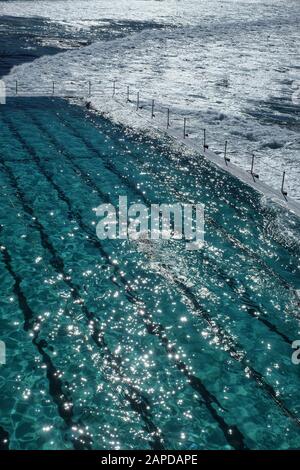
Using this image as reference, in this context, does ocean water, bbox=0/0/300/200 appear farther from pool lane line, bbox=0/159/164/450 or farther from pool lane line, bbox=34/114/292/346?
pool lane line, bbox=0/159/164/450

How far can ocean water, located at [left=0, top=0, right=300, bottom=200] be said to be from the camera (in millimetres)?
17359

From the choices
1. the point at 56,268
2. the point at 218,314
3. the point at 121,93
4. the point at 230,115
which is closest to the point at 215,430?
the point at 218,314

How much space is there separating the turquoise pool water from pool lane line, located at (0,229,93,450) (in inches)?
0.8

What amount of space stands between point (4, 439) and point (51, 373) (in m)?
1.23

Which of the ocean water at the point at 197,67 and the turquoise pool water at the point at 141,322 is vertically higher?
the ocean water at the point at 197,67

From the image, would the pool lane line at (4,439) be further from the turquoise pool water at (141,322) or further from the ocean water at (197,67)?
the ocean water at (197,67)

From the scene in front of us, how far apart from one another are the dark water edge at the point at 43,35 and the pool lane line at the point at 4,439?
2114 centimetres

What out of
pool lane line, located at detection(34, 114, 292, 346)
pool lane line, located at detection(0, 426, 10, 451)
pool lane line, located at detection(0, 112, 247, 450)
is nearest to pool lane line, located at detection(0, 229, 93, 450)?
pool lane line, located at detection(0, 426, 10, 451)

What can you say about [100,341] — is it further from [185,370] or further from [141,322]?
[185,370]

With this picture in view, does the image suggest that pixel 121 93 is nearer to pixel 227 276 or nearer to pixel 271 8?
pixel 227 276

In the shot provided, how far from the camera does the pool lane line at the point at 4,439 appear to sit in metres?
5.79

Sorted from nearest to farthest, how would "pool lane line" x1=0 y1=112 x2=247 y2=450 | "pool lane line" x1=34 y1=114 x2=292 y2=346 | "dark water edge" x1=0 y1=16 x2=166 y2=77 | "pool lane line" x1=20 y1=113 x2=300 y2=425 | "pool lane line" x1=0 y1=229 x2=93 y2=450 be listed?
"pool lane line" x1=0 y1=229 x2=93 y2=450
"pool lane line" x1=0 y1=112 x2=247 y2=450
"pool lane line" x1=20 y1=113 x2=300 y2=425
"pool lane line" x1=34 y1=114 x2=292 y2=346
"dark water edge" x1=0 y1=16 x2=166 y2=77

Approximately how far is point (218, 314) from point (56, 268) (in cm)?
339

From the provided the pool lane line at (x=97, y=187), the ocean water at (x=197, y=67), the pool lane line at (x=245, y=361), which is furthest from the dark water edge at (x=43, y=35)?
the pool lane line at (x=245, y=361)
